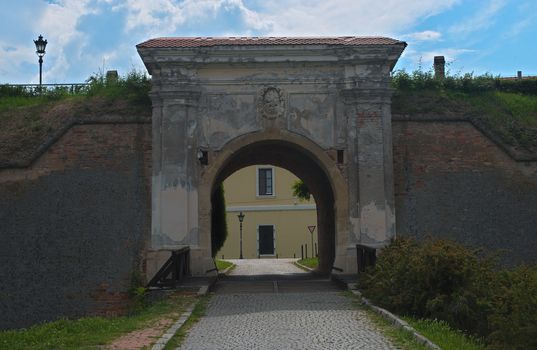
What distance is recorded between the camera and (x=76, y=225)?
1612 centimetres

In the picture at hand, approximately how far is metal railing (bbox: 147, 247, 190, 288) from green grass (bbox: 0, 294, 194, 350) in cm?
209

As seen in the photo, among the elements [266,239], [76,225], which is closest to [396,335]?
[76,225]

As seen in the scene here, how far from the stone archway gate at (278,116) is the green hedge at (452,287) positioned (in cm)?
430

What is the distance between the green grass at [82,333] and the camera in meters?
8.48

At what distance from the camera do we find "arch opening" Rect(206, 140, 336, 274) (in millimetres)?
18047

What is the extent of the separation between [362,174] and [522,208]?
3.89 metres

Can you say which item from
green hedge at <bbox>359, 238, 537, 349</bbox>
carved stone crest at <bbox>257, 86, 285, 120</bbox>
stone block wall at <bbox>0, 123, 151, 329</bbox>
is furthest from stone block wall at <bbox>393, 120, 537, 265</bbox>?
stone block wall at <bbox>0, 123, 151, 329</bbox>

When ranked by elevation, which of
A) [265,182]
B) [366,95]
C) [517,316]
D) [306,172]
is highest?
[366,95]

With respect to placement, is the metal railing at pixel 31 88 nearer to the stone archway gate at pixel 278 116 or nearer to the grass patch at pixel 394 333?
the stone archway gate at pixel 278 116

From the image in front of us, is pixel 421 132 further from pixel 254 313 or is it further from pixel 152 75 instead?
pixel 254 313

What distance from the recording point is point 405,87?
59.0 ft

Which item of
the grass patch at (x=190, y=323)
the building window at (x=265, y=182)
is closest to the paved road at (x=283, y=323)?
the grass patch at (x=190, y=323)

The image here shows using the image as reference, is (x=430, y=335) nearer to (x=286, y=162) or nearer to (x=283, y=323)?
(x=283, y=323)

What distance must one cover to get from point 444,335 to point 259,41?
1031 cm
